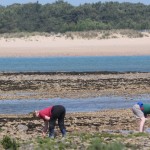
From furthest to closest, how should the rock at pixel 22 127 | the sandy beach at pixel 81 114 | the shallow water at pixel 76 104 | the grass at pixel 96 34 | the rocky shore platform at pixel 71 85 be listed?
the grass at pixel 96 34, the rocky shore platform at pixel 71 85, the shallow water at pixel 76 104, the rock at pixel 22 127, the sandy beach at pixel 81 114

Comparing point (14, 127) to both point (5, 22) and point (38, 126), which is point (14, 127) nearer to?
point (38, 126)

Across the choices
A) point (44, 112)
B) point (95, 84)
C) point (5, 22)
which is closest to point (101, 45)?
point (5, 22)

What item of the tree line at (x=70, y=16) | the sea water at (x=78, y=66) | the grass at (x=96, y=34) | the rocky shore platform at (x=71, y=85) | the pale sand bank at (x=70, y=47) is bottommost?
the sea water at (x=78, y=66)

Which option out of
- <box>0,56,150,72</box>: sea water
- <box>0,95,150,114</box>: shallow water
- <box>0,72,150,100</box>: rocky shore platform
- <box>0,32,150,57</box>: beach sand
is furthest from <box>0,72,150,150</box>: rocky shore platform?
<box>0,32,150,57</box>: beach sand

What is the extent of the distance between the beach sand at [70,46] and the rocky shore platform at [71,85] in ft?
129

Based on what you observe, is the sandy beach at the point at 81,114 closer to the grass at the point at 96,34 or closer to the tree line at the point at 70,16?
the grass at the point at 96,34

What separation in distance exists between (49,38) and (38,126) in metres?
74.6

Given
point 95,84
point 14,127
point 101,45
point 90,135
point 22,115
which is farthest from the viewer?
point 101,45

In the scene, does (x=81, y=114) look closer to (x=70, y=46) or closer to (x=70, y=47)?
(x=70, y=47)

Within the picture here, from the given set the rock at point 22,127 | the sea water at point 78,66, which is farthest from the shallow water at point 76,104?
the sea water at point 78,66

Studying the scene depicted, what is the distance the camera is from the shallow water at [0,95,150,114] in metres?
27.3

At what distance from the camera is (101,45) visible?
9138cm

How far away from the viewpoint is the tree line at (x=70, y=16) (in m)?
114

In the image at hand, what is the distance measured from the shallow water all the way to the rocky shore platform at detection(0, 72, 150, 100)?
178 cm
